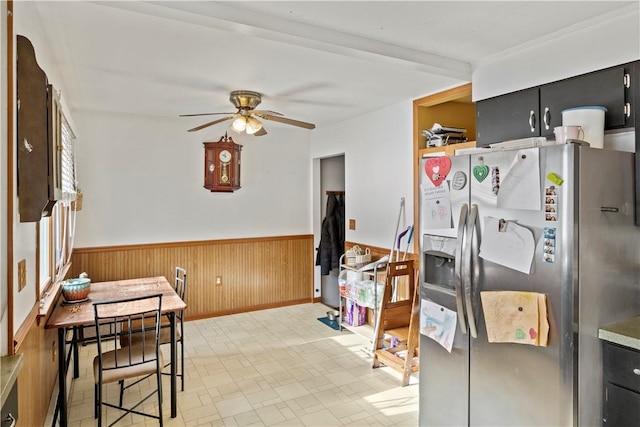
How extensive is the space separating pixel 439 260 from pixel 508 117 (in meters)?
1.05

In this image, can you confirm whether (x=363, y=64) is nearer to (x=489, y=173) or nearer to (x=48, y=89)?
(x=489, y=173)

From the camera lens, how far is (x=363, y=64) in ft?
9.14

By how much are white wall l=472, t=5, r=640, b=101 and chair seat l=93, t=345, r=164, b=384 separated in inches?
111

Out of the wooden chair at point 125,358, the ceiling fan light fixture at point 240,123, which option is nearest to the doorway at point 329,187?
the ceiling fan light fixture at point 240,123

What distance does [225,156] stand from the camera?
14.6ft

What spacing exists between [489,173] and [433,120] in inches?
71.0

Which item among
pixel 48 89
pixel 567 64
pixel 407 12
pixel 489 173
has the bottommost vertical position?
pixel 489 173

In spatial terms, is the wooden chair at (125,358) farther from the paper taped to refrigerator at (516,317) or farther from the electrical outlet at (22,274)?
the paper taped to refrigerator at (516,317)

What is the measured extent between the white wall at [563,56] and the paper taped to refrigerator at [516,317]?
51.6 inches

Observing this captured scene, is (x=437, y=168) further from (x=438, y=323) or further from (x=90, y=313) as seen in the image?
(x=90, y=313)

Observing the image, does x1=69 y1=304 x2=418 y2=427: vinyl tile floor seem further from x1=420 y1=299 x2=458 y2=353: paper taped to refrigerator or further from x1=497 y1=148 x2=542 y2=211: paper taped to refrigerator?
x1=497 y1=148 x2=542 y2=211: paper taped to refrigerator

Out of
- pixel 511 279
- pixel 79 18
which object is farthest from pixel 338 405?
pixel 79 18

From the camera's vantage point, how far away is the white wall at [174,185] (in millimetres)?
4316

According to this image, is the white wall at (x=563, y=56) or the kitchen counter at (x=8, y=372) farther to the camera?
the white wall at (x=563, y=56)
